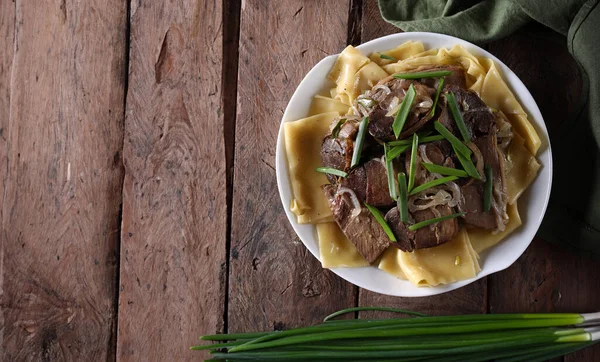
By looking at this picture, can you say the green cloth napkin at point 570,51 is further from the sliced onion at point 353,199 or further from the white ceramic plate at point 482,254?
the sliced onion at point 353,199

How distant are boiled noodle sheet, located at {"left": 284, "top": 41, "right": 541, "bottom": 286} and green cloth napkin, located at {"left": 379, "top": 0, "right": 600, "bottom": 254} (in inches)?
7.4

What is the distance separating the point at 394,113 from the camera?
2201mm

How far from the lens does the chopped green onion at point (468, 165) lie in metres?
2.17

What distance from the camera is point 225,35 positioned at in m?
2.65

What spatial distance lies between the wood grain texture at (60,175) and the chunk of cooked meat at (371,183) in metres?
1.06

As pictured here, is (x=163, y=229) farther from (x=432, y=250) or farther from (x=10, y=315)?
(x=432, y=250)

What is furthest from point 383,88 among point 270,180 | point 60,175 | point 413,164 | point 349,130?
point 60,175

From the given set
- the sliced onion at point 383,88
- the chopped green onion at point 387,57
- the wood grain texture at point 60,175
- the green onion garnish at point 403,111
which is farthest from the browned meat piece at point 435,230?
the wood grain texture at point 60,175

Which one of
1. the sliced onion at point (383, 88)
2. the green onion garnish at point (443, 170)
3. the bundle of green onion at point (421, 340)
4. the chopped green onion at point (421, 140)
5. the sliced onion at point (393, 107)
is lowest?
the bundle of green onion at point (421, 340)

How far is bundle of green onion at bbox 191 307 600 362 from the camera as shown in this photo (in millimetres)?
2207

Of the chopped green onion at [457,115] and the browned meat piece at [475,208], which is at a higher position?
the chopped green onion at [457,115]

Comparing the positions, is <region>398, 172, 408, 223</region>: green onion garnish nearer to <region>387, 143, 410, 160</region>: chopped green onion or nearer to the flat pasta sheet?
<region>387, 143, 410, 160</region>: chopped green onion

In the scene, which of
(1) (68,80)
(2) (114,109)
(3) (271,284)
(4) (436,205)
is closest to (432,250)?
(4) (436,205)

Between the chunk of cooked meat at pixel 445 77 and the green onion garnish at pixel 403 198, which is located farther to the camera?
the chunk of cooked meat at pixel 445 77
